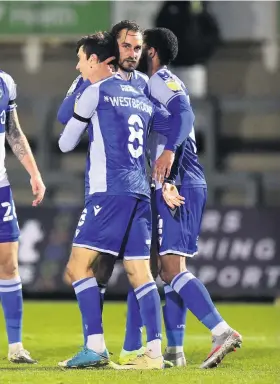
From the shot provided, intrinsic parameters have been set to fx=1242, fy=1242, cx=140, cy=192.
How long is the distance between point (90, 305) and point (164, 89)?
148 cm

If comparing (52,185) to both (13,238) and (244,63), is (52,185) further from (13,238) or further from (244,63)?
(13,238)

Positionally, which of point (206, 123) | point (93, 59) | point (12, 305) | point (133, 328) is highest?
point (93, 59)

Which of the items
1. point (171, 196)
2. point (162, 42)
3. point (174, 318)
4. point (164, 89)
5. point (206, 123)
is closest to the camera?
point (171, 196)

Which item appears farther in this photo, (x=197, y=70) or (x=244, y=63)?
(x=244, y=63)

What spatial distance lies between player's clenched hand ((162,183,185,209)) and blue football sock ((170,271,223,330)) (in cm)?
45

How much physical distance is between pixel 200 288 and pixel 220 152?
11444 millimetres

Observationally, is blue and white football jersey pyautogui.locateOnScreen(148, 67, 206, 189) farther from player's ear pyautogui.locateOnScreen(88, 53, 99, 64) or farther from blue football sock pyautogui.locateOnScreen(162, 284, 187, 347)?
blue football sock pyautogui.locateOnScreen(162, 284, 187, 347)

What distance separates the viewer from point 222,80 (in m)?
19.8

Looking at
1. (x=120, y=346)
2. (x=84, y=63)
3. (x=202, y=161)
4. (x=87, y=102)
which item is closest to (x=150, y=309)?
(x=87, y=102)

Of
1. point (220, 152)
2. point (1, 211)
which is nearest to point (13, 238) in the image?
point (1, 211)

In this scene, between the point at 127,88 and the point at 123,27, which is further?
the point at 123,27

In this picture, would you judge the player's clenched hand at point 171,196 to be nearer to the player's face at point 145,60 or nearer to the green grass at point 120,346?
the player's face at point 145,60

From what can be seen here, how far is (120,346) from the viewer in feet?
31.8

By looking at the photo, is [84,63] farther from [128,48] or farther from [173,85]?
[173,85]
